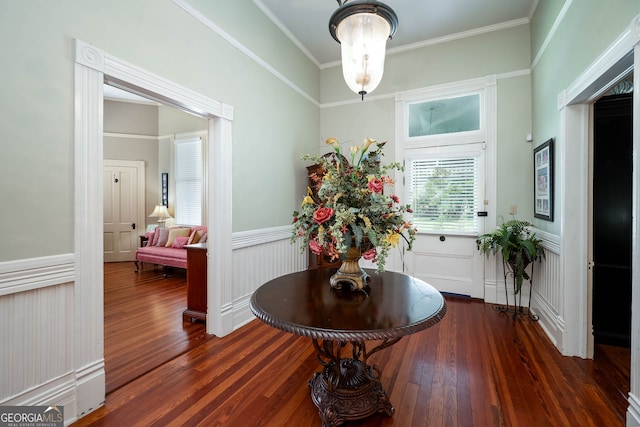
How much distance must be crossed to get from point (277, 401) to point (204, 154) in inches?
208

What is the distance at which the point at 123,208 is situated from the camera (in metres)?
6.72

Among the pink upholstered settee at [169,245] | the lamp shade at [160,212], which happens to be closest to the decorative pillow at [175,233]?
the pink upholstered settee at [169,245]

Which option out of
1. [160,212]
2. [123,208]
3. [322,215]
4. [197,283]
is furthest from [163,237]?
[322,215]

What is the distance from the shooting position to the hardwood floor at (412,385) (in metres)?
1.75

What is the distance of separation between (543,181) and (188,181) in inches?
244

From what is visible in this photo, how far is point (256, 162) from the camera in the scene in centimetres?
333

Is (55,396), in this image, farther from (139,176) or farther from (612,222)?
(139,176)

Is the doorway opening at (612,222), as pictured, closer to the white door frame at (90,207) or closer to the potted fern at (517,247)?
the potted fern at (517,247)

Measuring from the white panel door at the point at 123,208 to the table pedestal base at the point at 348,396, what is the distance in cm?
657

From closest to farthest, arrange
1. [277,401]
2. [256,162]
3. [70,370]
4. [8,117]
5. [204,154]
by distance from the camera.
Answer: [8,117] < [70,370] < [277,401] < [256,162] < [204,154]

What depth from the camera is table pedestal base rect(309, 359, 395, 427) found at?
166cm

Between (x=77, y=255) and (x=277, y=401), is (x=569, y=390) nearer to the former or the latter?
(x=277, y=401)

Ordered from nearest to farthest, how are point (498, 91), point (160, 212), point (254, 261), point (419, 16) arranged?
point (254, 261) → point (419, 16) → point (498, 91) → point (160, 212)

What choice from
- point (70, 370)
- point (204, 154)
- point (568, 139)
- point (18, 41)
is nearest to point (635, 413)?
point (568, 139)
